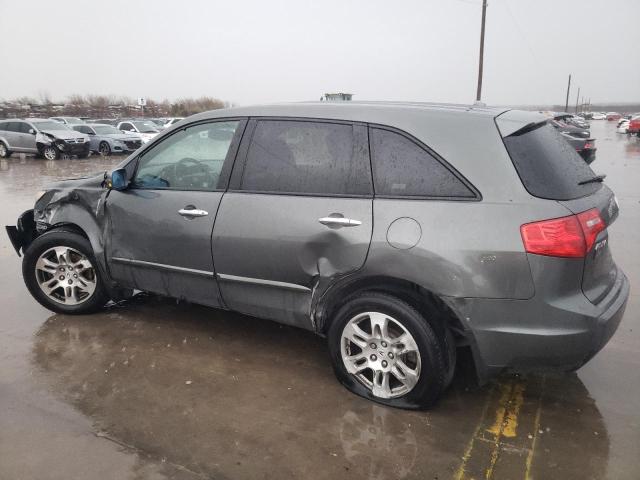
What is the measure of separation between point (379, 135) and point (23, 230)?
3.30 metres

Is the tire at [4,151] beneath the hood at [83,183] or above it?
beneath

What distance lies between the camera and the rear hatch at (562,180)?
268 cm

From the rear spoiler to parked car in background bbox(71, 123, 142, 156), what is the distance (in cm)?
2056

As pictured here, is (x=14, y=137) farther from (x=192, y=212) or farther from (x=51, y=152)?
(x=192, y=212)

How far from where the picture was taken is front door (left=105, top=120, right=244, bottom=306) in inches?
138

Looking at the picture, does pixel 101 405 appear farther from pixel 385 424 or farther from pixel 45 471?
pixel 385 424

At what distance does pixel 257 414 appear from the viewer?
9.80 feet

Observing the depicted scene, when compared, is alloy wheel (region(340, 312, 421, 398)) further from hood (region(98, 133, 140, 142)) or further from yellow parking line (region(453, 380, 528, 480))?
hood (region(98, 133, 140, 142))

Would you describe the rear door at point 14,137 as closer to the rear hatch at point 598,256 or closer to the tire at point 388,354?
the tire at point 388,354

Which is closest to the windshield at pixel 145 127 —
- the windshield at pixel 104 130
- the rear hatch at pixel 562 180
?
the windshield at pixel 104 130

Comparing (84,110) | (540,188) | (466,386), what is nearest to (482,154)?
(540,188)

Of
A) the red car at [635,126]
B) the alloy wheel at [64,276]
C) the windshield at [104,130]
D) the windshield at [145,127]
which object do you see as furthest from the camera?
A: the red car at [635,126]

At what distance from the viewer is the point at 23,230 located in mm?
4484

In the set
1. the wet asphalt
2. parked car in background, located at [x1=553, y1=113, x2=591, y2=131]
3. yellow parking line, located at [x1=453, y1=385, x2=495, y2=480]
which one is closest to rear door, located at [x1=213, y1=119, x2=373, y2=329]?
the wet asphalt
